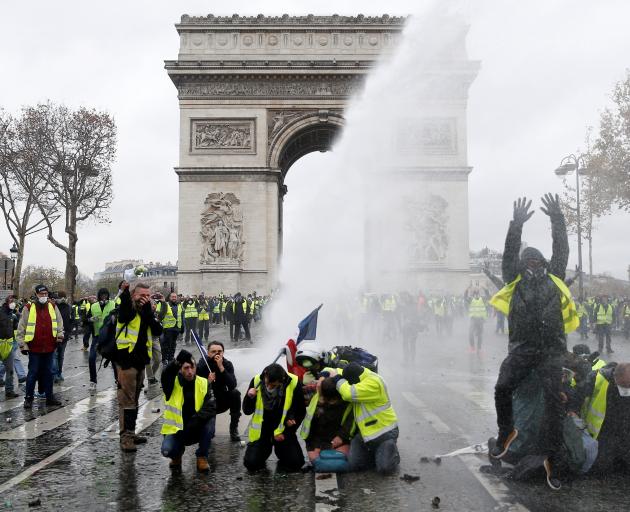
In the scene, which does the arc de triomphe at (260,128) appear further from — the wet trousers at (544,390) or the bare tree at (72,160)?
the wet trousers at (544,390)

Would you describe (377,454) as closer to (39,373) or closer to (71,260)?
(39,373)

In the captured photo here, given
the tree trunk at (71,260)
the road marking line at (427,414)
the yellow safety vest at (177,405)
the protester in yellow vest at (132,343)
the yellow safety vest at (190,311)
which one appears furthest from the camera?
the tree trunk at (71,260)

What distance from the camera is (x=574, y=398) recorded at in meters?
5.86

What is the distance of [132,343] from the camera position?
7008 millimetres

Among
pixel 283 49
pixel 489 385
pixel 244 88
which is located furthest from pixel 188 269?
pixel 489 385

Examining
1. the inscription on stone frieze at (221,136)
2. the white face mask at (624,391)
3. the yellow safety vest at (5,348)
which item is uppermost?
the inscription on stone frieze at (221,136)

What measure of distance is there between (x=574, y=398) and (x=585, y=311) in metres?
19.6

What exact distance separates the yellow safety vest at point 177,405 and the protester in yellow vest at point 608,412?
3.46 metres

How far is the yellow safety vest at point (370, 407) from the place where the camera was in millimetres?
5785

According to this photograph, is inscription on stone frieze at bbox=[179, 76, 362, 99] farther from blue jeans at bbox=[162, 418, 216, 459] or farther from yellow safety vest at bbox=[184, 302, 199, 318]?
blue jeans at bbox=[162, 418, 216, 459]

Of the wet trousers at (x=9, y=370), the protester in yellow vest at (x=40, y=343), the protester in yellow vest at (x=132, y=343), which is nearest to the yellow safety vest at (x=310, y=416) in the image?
the protester in yellow vest at (x=132, y=343)

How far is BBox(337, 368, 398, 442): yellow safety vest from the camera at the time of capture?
5785mm

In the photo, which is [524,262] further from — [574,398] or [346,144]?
[346,144]

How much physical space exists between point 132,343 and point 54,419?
90.8 inches
